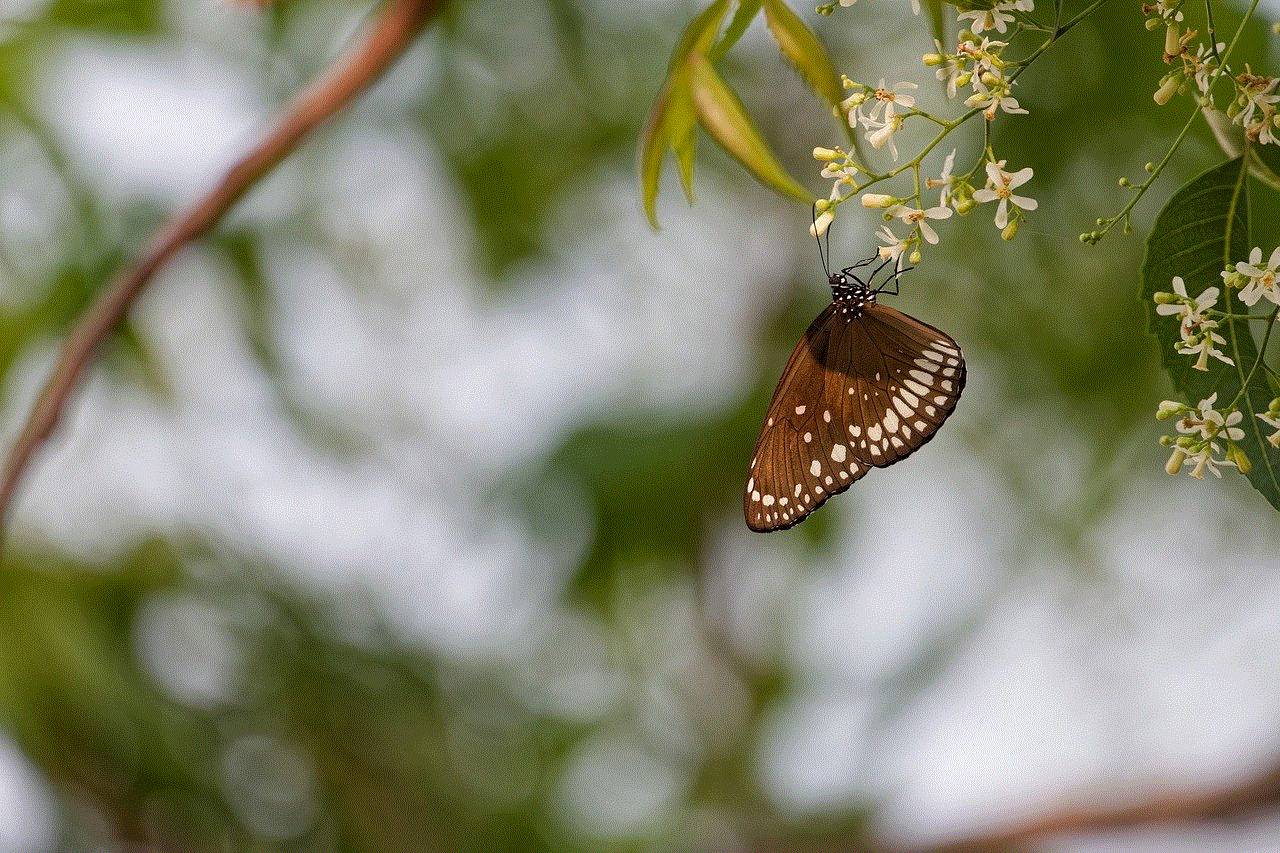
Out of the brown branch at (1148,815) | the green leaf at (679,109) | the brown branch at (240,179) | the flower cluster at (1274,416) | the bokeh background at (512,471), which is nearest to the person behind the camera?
the flower cluster at (1274,416)

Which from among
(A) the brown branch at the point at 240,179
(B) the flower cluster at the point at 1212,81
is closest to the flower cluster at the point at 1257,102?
(B) the flower cluster at the point at 1212,81

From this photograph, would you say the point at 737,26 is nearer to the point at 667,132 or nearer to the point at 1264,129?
the point at 667,132

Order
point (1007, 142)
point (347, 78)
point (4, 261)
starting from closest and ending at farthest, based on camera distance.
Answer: point (347, 78) → point (1007, 142) → point (4, 261)

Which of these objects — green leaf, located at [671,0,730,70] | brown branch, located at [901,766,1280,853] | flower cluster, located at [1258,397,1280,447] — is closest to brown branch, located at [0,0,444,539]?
green leaf, located at [671,0,730,70]

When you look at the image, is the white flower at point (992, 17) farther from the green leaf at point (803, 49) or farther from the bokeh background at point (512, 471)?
the bokeh background at point (512, 471)

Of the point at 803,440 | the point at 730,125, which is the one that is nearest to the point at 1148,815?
the point at 803,440

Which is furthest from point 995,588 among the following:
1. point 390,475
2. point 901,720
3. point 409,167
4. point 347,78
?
point 347,78

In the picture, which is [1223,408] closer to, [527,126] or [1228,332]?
[1228,332]
